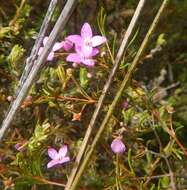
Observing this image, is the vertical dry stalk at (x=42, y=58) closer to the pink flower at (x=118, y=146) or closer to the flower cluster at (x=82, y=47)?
the flower cluster at (x=82, y=47)

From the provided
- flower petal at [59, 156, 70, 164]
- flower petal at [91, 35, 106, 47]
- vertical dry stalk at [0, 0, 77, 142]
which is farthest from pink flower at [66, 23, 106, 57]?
vertical dry stalk at [0, 0, 77, 142]

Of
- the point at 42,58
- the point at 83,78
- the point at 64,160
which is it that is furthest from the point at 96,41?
the point at 42,58

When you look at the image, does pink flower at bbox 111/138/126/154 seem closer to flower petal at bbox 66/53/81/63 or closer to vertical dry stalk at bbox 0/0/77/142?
flower petal at bbox 66/53/81/63

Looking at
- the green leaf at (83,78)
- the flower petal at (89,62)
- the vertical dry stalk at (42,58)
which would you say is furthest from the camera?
the green leaf at (83,78)

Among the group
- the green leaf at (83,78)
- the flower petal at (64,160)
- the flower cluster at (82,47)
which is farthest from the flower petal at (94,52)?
the flower petal at (64,160)

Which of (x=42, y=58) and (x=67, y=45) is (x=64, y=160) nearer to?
(x=67, y=45)

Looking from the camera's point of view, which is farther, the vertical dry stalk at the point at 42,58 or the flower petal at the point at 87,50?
the flower petal at the point at 87,50

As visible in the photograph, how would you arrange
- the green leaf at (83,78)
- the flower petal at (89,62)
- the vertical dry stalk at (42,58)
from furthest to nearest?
the green leaf at (83,78) < the flower petal at (89,62) < the vertical dry stalk at (42,58)

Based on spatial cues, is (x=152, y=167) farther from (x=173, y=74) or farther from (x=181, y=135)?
(x=173, y=74)
